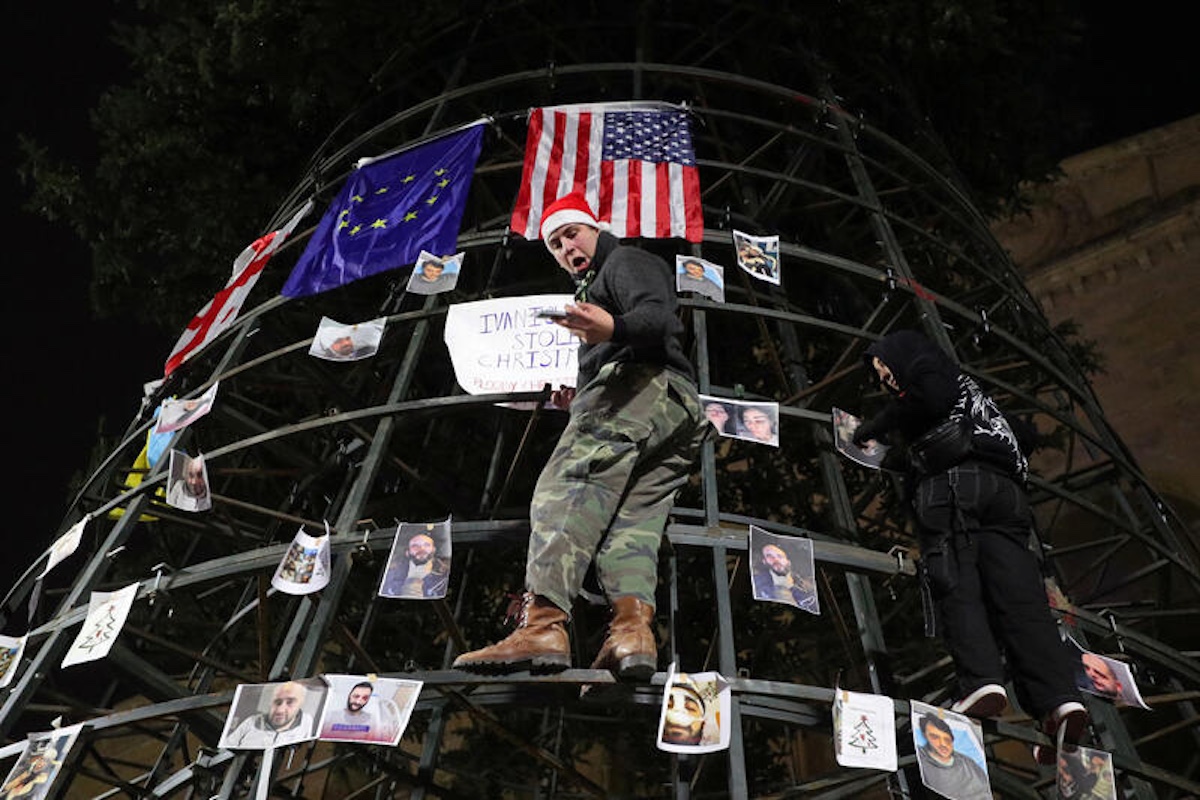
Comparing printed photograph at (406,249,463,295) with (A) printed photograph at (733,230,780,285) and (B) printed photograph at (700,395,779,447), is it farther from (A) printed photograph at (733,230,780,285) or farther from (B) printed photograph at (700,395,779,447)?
(B) printed photograph at (700,395,779,447)

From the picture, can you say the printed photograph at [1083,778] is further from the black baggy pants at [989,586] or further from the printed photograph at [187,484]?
the printed photograph at [187,484]

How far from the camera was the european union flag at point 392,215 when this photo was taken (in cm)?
810

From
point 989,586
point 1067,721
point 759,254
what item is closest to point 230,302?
point 759,254

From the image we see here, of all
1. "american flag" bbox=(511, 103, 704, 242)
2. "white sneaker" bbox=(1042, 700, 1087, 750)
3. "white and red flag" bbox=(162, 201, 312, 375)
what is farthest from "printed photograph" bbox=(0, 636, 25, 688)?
"white sneaker" bbox=(1042, 700, 1087, 750)

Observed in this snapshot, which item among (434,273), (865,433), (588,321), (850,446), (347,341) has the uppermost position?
(434,273)

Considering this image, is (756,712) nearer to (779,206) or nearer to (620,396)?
(620,396)

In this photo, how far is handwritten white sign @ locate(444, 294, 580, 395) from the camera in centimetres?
671

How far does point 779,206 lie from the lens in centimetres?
1065

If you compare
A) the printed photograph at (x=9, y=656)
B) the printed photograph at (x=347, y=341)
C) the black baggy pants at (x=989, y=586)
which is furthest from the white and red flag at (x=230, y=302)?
the black baggy pants at (x=989, y=586)

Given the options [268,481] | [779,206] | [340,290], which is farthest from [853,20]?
[268,481]

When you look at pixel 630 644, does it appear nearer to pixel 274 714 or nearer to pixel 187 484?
pixel 274 714

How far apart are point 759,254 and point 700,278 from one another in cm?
68

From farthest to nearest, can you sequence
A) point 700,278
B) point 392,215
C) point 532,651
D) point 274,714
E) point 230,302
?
point 230,302, point 392,215, point 700,278, point 274,714, point 532,651

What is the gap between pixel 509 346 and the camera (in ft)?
22.5
